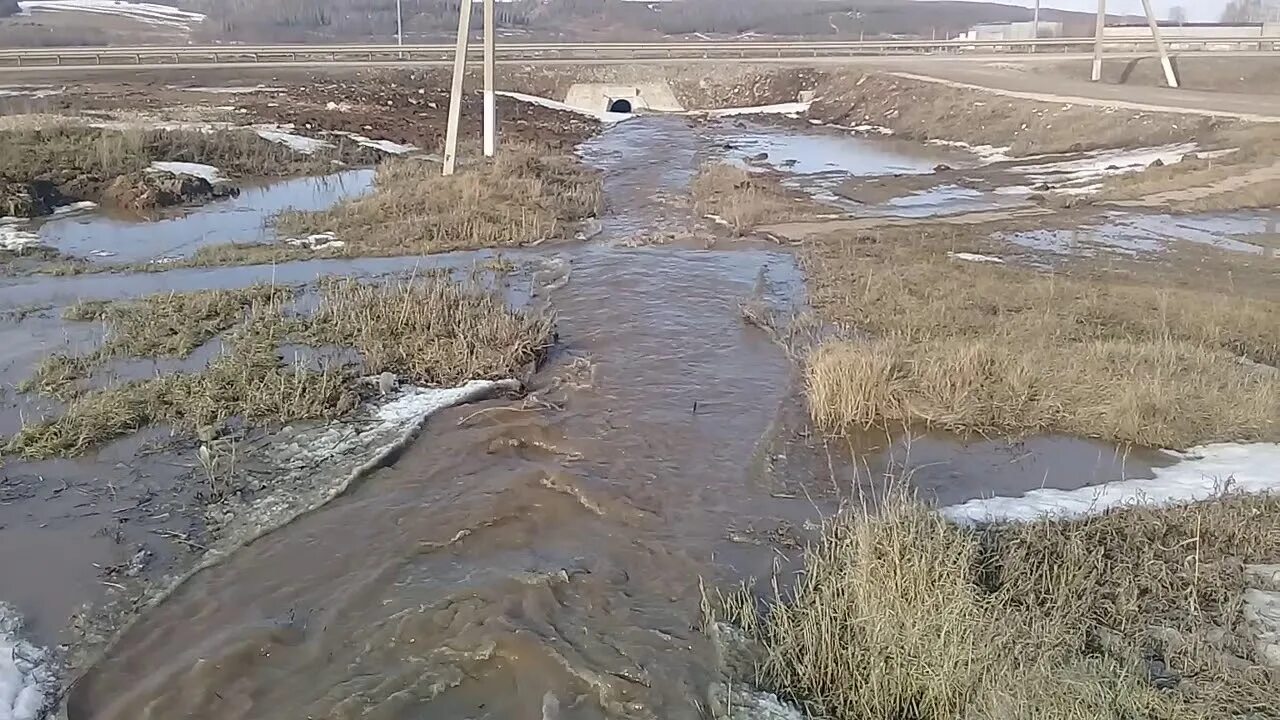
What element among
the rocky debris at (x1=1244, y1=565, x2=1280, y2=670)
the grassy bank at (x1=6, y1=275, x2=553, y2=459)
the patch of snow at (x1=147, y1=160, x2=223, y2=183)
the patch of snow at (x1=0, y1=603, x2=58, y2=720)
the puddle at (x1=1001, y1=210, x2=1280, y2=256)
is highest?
the patch of snow at (x1=147, y1=160, x2=223, y2=183)

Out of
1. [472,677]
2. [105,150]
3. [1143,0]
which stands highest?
[1143,0]

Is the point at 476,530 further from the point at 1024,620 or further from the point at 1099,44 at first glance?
the point at 1099,44

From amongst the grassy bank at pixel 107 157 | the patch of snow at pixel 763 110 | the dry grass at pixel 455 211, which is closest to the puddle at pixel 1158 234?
the dry grass at pixel 455 211

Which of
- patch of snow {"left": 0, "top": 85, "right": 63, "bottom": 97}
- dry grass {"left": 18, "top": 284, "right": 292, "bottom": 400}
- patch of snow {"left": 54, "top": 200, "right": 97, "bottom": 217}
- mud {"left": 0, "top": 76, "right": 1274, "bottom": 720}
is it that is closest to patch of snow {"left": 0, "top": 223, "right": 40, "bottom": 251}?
patch of snow {"left": 54, "top": 200, "right": 97, "bottom": 217}

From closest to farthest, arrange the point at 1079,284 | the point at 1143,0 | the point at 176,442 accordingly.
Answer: the point at 176,442, the point at 1079,284, the point at 1143,0

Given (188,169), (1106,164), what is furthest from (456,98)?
(1106,164)

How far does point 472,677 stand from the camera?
5457mm

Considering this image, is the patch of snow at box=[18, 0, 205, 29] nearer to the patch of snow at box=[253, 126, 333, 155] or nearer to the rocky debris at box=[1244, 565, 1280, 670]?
the patch of snow at box=[253, 126, 333, 155]

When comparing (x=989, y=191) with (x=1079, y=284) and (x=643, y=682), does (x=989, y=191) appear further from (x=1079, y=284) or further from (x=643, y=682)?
(x=643, y=682)

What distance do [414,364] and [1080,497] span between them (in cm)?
645

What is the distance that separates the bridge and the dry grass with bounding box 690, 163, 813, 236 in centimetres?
2716

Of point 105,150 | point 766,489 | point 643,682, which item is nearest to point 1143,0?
point 105,150

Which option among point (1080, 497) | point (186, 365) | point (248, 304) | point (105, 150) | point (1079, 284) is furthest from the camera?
point (105, 150)

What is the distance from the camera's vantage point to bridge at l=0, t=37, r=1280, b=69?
47.9 metres
